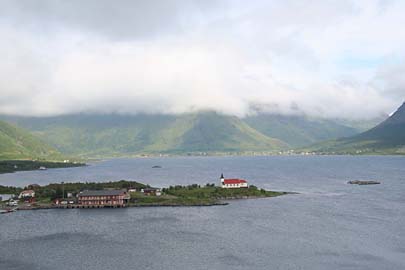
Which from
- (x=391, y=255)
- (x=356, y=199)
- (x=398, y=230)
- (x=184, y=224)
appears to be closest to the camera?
(x=391, y=255)

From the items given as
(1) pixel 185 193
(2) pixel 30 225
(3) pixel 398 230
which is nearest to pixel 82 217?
(2) pixel 30 225

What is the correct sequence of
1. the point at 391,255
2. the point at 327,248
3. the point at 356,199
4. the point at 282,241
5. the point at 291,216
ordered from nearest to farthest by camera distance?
the point at 391,255
the point at 327,248
the point at 282,241
the point at 291,216
the point at 356,199

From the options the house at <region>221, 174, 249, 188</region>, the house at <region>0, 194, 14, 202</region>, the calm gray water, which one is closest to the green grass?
the house at <region>221, 174, 249, 188</region>

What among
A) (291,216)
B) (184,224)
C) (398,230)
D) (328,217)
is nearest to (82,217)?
(184,224)

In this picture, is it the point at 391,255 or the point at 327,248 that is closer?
the point at 391,255

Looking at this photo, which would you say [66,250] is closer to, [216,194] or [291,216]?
[291,216]

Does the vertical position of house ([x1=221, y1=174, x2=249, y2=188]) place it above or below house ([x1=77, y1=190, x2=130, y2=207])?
above

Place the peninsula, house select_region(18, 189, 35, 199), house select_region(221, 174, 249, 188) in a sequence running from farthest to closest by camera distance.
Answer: house select_region(221, 174, 249, 188), house select_region(18, 189, 35, 199), the peninsula

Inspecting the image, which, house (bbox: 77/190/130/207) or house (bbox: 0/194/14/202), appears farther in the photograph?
house (bbox: 0/194/14/202)

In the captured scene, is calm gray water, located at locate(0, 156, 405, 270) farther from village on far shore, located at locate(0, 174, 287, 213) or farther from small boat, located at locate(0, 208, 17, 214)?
village on far shore, located at locate(0, 174, 287, 213)
